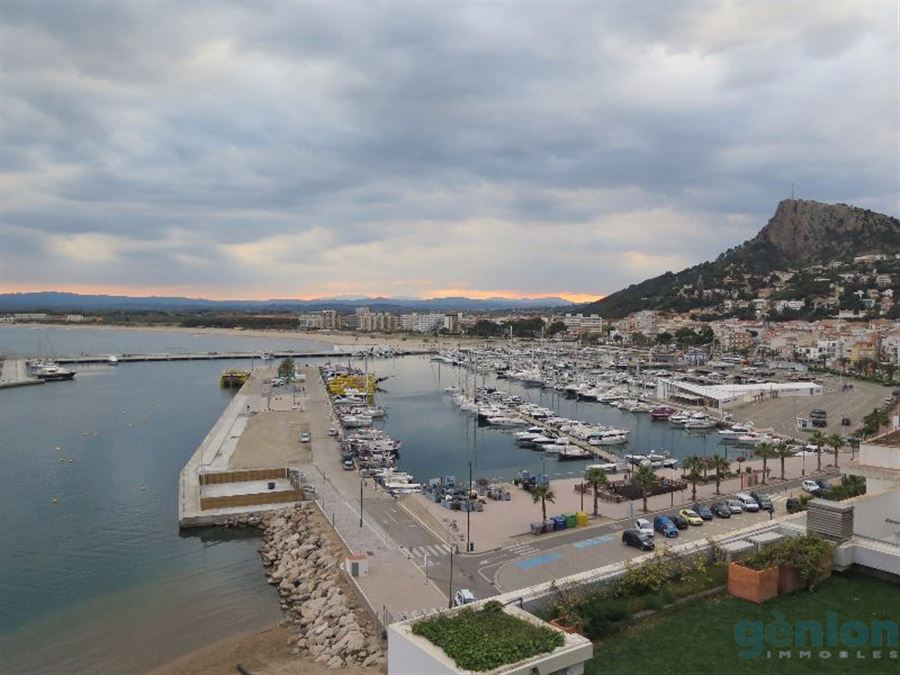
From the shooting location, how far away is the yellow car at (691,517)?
72.8 ft

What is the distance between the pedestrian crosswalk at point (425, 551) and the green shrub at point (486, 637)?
10.5 meters

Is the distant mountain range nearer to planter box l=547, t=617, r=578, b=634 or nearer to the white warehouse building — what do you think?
the white warehouse building

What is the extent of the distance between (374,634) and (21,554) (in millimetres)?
14664

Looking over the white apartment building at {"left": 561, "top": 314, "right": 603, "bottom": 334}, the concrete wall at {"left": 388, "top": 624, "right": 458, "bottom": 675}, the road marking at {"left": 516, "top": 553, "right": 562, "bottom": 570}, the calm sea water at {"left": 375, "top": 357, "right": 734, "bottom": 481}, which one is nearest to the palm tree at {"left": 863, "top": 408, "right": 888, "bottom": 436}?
the calm sea water at {"left": 375, "top": 357, "right": 734, "bottom": 481}

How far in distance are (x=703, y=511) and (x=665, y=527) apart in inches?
108

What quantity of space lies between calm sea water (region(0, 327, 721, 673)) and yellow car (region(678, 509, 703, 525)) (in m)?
12.0

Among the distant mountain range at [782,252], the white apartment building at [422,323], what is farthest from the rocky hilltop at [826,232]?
the white apartment building at [422,323]

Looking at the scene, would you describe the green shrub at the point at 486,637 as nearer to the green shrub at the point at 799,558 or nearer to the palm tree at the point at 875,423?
the green shrub at the point at 799,558

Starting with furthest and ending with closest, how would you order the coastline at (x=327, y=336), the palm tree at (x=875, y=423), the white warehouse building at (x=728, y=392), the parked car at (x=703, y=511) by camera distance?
the coastline at (x=327, y=336), the white warehouse building at (x=728, y=392), the palm tree at (x=875, y=423), the parked car at (x=703, y=511)

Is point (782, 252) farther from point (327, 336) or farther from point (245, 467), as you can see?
point (245, 467)

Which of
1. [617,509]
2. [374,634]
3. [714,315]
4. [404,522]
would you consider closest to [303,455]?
[404,522]

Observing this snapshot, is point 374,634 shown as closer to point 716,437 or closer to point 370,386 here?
point 716,437

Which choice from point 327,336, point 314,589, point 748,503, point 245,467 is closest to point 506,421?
point 245,467

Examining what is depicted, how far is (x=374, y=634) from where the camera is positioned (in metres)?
15.4
